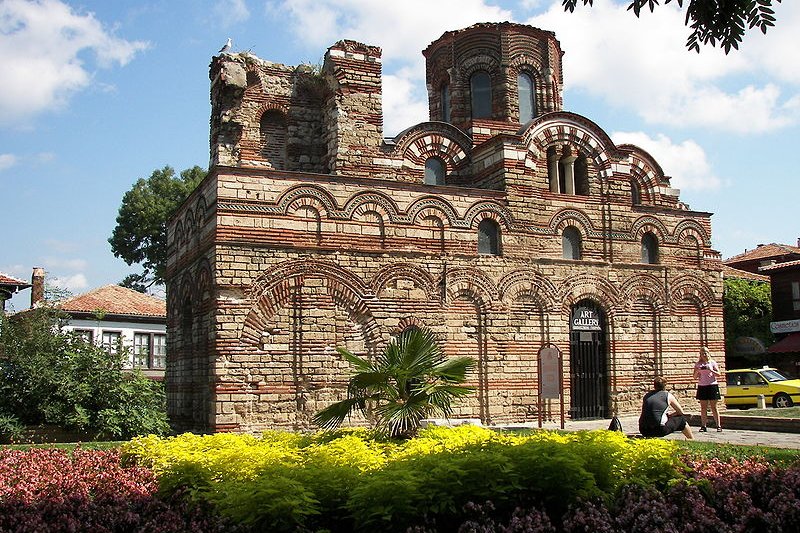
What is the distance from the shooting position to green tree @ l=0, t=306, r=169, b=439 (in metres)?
14.9

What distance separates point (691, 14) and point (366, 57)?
46.6 feet

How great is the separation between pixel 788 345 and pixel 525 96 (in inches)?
617

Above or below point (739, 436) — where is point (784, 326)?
above

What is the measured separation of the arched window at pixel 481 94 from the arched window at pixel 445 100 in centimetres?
90

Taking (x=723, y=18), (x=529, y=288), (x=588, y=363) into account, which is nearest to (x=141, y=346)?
(x=529, y=288)

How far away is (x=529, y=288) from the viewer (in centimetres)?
1742

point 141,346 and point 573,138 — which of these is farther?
point 141,346

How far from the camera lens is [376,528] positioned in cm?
607

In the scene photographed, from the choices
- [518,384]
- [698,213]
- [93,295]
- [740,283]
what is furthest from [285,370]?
[740,283]

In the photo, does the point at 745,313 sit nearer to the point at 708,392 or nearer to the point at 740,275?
the point at 740,275

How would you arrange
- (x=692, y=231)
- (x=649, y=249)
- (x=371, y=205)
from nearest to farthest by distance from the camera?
1. (x=371, y=205)
2. (x=649, y=249)
3. (x=692, y=231)

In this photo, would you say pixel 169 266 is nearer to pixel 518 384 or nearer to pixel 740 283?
pixel 518 384

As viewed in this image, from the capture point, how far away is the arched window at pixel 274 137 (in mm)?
19594

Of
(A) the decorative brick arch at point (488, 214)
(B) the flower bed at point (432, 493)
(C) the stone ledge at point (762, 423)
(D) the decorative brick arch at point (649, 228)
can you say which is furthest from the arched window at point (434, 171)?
(B) the flower bed at point (432, 493)
